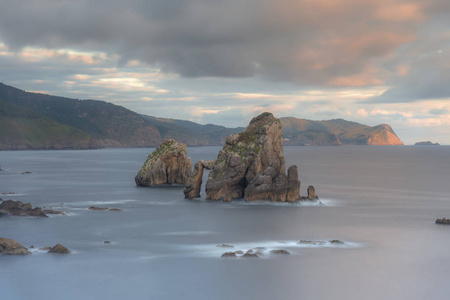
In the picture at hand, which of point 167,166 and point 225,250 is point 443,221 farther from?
point 167,166

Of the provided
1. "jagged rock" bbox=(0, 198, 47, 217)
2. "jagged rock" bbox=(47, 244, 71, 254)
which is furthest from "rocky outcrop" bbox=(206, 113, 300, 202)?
"jagged rock" bbox=(47, 244, 71, 254)

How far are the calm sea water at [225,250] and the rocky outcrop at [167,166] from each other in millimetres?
12092

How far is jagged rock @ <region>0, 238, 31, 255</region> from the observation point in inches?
1388

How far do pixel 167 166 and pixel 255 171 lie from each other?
24450mm

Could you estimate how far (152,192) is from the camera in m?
76.9

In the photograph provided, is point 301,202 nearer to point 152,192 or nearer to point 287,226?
point 287,226

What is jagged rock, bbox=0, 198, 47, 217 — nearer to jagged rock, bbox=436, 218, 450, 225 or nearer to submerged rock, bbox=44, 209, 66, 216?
submerged rock, bbox=44, 209, 66, 216

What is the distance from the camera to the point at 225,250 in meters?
39.0

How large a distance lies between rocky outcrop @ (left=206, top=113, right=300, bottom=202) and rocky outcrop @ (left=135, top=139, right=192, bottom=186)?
1559cm

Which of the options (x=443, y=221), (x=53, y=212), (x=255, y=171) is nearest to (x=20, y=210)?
(x=53, y=212)

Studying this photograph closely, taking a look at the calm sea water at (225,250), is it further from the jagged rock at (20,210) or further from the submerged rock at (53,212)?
the jagged rock at (20,210)

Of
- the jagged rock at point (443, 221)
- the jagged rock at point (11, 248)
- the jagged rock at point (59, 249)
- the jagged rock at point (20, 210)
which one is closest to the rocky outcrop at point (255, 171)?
the jagged rock at point (443, 221)

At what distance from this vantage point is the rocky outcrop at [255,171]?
62.1 metres

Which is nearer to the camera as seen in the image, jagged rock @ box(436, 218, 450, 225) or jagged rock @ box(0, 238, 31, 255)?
jagged rock @ box(0, 238, 31, 255)
